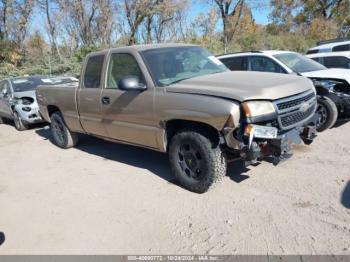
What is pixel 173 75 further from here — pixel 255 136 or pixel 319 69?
pixel 319 69

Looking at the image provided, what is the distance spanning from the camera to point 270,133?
3764mm

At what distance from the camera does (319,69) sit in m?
7.68

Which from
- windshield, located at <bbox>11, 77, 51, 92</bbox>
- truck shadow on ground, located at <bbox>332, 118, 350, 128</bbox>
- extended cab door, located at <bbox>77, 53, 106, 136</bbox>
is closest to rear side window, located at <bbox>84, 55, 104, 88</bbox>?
extended cab door, located at <bbox>77, 53, 106, 136</bbox>

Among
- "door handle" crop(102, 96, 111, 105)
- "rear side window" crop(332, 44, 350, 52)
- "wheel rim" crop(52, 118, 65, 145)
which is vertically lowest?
"wheel rim" crop(52, 118, 65, 145)

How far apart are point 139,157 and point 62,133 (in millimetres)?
2078

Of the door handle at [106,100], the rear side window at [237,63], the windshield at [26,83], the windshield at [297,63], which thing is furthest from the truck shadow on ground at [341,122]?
the windshield at [26,83]

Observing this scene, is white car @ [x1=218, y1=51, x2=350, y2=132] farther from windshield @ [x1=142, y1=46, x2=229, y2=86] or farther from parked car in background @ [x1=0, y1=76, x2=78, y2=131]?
parked car in background @ [x1=0, y1=76, x2=78, y2=131]

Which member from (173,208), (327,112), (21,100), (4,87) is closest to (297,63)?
(327,112)

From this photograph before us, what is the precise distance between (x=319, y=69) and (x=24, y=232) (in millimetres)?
6712

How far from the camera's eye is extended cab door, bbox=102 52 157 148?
4.63 m

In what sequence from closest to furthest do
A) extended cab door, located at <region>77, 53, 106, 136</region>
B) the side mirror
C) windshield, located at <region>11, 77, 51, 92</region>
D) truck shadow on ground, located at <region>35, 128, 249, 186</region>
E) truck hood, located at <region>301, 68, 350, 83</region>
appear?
the side mirror
truck shadow on ground, located at <region>35, 128, 249, 186</region>
extended cab door, located at <region>77, 53, 106, 136</region>
truck hood, located at <region>301, 68, 350, 83</region>
windshield, located at <region>11, 77, 51, 92</region>

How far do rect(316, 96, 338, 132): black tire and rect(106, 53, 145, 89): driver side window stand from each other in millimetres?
3517

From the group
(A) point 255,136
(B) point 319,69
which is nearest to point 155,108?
(A) point 255,136

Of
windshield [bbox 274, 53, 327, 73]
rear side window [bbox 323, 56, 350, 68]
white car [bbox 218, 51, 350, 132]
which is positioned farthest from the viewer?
rear side window [bbox 323, 56, 350, 68]
